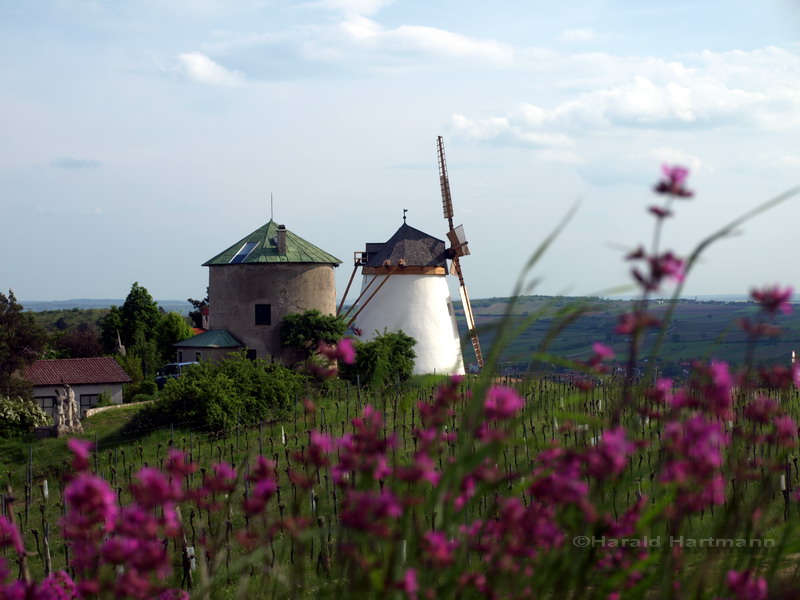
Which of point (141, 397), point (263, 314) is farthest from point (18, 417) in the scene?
point (263, 314)

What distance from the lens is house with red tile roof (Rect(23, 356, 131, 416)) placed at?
3406 centimetres

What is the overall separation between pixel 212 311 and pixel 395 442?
33.7 meters

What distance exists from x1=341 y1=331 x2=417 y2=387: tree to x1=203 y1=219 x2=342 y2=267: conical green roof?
474 cm

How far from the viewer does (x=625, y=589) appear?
2.99 m

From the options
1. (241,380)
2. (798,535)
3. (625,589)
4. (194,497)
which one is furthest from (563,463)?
(241,380)

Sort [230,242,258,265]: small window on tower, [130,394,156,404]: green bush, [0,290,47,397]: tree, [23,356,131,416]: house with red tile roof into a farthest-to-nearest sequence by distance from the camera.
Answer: [230,242,258,265]: small window on tower → [23,356,131,416]: house with red tile roof → [130,394,156,404]: green bush → [0,290,47,397]: tree

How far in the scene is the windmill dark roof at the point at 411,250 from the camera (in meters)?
35.5

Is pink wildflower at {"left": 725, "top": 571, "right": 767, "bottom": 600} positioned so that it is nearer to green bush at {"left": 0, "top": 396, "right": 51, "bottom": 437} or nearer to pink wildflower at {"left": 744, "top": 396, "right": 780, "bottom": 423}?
pink wildflower at {"left": 744, "top": 396, "right": 780, "bottom": 423}

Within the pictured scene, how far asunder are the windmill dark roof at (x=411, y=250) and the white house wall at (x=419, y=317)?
58cm

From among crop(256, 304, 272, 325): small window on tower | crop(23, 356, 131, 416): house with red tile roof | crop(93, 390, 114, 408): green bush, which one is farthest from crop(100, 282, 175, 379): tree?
crop(256, 304, 272, 325): small window on tower

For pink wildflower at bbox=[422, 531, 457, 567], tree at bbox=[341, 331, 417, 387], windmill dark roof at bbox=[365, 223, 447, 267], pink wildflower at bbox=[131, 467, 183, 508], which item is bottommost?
tree at bbox=[341, 331, 417, 387]

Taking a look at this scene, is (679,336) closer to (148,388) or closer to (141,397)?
(148,388)

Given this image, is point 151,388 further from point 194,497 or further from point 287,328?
point 194,497

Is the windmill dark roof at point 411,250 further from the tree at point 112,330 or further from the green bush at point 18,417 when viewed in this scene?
the green bush at point 18,417
